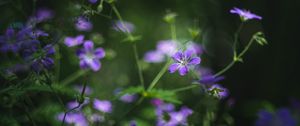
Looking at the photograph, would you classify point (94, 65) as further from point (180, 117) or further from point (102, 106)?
point (180, 117)

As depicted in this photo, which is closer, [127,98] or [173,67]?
[173,67]

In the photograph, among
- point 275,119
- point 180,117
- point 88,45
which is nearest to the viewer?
point 88,45

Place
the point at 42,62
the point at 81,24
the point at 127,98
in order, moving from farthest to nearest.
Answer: the point at 127,98 → the point at 81,24 → the point at 42,62

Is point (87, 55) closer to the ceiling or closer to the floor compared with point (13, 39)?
closer to the floor

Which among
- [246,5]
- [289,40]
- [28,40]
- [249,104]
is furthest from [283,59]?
[28,40]

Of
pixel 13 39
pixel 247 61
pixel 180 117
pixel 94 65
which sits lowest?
pixel 247 61

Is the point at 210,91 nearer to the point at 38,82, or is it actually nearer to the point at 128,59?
the point at 38,82

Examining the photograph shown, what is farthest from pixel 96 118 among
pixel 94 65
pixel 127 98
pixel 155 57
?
pixel 155 57

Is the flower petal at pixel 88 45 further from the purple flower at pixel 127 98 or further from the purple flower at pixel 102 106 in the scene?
the purple flower at pixel 127 98

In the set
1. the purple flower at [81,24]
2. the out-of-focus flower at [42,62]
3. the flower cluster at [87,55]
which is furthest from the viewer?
the flower cluster at [87,55]

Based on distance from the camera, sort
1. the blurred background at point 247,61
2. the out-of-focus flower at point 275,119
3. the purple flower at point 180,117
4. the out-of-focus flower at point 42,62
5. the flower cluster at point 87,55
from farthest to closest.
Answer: the blurred background at point 247,61 → the out-of-focus flower at point 275,119 → the purple flower at point 180,117 → the flower cluster at point 87,55 → the out-of-focus flower at point 42,62

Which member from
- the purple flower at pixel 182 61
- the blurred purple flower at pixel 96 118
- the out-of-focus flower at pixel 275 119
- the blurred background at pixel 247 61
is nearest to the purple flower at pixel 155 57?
the blurred background at pixel 247 61
